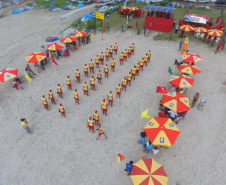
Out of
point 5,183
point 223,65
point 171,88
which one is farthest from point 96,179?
point 223,65

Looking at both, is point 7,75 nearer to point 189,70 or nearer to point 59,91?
point 59,91

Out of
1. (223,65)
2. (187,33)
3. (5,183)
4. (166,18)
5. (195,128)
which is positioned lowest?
(5,183)

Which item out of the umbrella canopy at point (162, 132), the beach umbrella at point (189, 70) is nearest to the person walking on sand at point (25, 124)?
the umbrella canopy at point (162, 132)

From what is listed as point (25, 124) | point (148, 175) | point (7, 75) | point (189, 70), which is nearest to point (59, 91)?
point (25, 124)

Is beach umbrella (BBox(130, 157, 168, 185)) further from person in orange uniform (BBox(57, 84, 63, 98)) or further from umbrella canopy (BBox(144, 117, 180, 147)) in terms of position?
person in orange uniform (BBox(57, 84, 63, 98))

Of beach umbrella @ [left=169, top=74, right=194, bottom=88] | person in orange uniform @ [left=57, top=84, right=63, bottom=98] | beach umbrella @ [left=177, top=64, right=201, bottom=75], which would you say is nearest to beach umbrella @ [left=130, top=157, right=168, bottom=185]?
beach umbrella @ [left=169, top=74, right=194, bottom=88]

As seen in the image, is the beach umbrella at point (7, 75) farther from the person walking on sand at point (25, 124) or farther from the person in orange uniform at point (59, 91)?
the person walking on sand at point (25, 124)

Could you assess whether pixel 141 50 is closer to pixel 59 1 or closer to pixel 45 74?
pixel 45 74

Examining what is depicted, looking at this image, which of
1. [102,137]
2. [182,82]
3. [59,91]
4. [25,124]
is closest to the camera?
[25,124]
